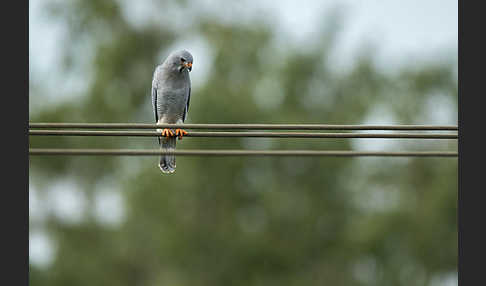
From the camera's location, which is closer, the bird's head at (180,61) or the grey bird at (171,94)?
the bird's head at (180,61)

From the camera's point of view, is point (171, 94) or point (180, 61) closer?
point (180, 61)

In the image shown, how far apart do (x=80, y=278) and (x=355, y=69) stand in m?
12.5

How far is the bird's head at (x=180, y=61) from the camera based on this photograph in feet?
27.4

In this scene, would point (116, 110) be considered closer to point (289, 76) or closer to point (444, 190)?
point (289, 76)

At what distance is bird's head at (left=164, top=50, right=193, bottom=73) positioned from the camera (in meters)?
8.36

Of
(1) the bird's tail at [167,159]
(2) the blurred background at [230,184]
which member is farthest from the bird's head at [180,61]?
(2) the blurred background at [230,184]

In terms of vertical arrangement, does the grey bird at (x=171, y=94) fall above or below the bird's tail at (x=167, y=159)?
A: above

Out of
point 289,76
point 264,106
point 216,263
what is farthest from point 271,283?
point 289,76

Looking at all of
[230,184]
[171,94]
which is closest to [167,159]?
[171,94]

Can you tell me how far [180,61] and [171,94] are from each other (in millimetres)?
505

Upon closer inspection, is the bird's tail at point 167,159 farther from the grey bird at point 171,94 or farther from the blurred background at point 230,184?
the blurred background at point 230,184

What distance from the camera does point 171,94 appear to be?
29.0 ft

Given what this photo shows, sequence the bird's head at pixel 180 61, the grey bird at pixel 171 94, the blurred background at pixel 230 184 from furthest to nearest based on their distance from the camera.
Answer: the blurred background at pixel 230 184, the grey bird at pixel 171 94, the bird's head at pixel 180 61

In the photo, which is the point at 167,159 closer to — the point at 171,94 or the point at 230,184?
the point at 171,94
